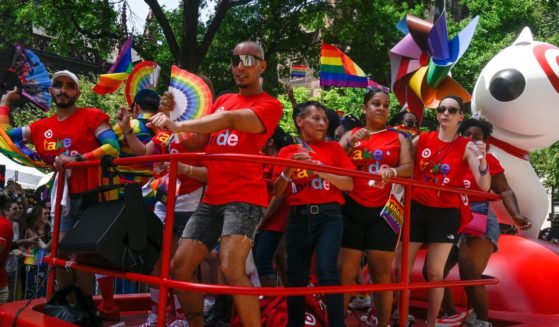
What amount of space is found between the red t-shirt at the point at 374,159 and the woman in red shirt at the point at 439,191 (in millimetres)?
296

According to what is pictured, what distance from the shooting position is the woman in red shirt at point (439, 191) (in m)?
4.85

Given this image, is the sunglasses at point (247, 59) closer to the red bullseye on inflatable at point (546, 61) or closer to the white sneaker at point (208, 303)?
the white sneaker at point (208, 303)

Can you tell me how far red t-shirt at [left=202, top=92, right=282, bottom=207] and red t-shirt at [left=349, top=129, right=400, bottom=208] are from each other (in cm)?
99

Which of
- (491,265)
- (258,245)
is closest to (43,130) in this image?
(258,245)

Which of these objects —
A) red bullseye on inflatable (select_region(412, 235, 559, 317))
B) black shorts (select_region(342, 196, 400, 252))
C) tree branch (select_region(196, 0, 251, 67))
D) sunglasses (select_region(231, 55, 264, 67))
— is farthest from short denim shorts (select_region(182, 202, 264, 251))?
tree branch (select_region(196, 0, 251, 67))

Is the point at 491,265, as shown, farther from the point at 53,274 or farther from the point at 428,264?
the point at 53,274

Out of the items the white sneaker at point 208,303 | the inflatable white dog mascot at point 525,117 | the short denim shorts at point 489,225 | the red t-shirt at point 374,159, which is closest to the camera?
the red t-shirt at point 374,159

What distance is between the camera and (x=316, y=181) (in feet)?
14.6

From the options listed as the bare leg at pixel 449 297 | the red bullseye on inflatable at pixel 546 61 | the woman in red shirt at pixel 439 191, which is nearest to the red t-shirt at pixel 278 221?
the woman in red shirt at pixel 439 191

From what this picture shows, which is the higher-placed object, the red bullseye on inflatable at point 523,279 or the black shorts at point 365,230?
the black shorts at point 365,230

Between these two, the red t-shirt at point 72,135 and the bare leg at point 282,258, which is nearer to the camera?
the red t-shirt at point 72,135

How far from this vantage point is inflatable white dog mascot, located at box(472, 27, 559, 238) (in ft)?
23.6

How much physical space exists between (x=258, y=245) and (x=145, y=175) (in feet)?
3.47

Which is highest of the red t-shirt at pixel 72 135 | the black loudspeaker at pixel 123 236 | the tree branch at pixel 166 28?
the tree branch at pixel 166 28
